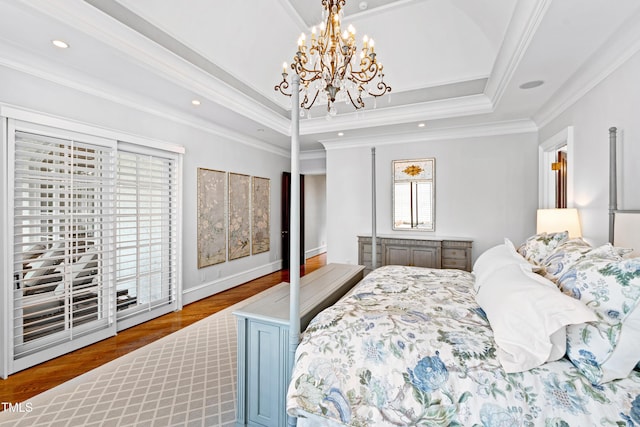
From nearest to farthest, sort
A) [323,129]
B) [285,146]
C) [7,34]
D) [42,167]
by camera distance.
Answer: [7,34]
[42,167]
[323,129]
[285,146]

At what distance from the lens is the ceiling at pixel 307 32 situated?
2.03 m

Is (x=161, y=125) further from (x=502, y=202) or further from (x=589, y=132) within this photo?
(x=502, y=202)

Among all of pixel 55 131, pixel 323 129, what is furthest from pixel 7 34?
pixel 323 129

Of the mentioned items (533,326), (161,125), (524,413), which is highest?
(161,125)

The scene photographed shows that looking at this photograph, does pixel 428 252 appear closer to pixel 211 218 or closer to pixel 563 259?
pixel 563 259

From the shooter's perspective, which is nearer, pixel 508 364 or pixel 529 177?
pixel 508 364

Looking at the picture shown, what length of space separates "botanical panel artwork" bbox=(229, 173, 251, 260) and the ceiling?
961 mm

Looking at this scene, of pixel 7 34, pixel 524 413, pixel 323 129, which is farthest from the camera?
pixel 323 129

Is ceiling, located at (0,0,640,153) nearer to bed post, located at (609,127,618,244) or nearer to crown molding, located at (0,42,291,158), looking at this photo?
crown molding, located at (0,42,291,158)

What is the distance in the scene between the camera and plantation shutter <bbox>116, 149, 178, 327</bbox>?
3186mm

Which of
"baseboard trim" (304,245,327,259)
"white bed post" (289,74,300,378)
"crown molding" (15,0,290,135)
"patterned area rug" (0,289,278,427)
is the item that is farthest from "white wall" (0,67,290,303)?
"white bed post" (289,74,300,378)

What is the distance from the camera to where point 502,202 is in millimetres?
4422

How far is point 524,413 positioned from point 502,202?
13.2 feet

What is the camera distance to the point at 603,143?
235 cm
